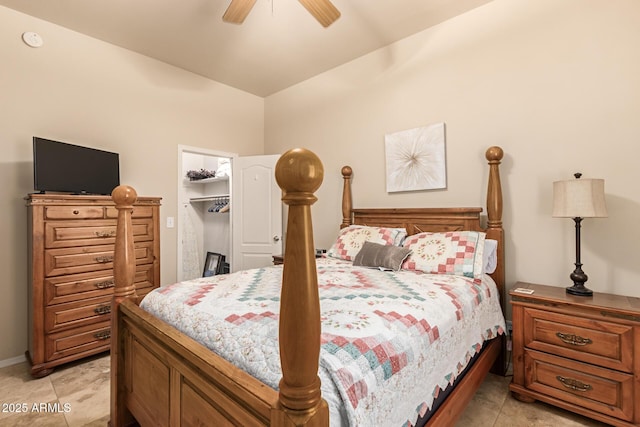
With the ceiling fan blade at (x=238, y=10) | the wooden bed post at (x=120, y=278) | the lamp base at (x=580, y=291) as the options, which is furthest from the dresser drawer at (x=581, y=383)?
the ceiling fan blade at (x=238, y=10)

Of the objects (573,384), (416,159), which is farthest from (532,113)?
(573,384)

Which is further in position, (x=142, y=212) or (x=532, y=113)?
(x=142, y=212)

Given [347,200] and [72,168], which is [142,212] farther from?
[347,200]

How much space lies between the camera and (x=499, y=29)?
2.44 m

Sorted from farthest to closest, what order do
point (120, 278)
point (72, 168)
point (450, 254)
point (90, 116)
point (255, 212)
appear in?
point (255, 212) < point (90, 116) < point (72, 168) < point (450, 254) < point (120, 278)

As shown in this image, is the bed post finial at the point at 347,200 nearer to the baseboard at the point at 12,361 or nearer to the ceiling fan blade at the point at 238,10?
the ceiling fan blade at the point at 238,10

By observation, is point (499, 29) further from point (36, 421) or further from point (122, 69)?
point (36, 421)

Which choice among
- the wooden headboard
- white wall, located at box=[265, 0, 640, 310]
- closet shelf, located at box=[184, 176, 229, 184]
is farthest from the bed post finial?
closet shelf, located at box=[184, 176, 229, 184]

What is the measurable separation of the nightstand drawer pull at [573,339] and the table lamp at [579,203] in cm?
29

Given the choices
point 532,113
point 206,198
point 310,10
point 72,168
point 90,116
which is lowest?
point 206,198

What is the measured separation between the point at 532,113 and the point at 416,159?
94cm

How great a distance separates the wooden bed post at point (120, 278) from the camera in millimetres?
1545

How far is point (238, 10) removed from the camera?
2.05 metres

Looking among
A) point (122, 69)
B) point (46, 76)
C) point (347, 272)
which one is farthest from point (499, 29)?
point (46, 76)
